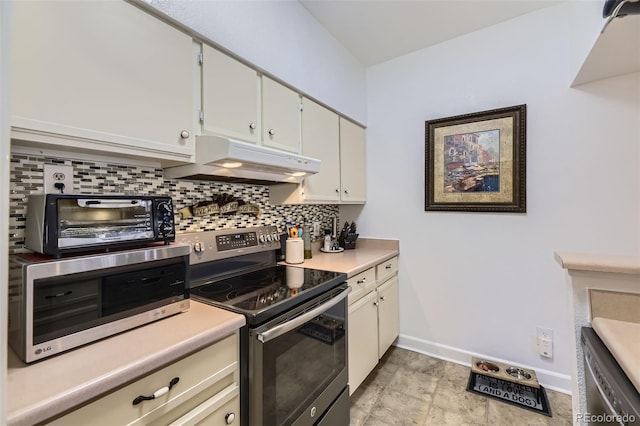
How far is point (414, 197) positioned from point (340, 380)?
60.7 inches

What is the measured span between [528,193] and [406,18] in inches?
59.4

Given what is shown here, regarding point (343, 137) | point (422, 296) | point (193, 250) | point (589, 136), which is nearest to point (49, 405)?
point (193, 250)

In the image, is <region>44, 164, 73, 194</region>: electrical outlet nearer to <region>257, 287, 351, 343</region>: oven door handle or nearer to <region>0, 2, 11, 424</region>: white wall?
<region>0, 2, 11, 424</region>: white wall

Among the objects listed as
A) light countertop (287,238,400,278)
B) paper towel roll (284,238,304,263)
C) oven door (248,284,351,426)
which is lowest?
oven door (248,284,351,426)

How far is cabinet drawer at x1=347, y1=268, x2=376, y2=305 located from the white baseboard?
0.83 metres

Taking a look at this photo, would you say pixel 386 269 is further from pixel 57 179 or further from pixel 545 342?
pixel 57 179

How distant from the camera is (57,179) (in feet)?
3.52

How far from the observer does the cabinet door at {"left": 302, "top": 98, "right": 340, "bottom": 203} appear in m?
1.90

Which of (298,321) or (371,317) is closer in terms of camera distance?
(298,321)

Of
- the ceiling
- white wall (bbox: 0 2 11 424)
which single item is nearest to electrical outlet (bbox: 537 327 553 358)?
the ceiling

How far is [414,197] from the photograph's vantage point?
2428 mm

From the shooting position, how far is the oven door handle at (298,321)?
106 centimetres

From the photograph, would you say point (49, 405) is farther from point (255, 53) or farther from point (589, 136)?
point (589, 136)

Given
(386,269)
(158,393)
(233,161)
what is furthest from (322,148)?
(158,393)
